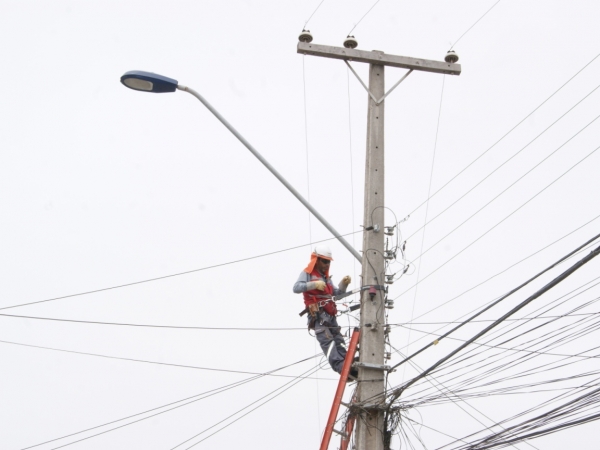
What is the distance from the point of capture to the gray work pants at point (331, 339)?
32.3ft

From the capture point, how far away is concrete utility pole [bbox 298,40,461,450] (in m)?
8.95

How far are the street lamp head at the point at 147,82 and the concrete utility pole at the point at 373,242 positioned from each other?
1.53 m

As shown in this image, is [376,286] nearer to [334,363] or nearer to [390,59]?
[334,363]

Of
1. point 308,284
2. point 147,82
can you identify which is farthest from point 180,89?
point 308,284

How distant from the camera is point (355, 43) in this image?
32.4 ft

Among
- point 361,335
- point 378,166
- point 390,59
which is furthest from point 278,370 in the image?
point 390,59

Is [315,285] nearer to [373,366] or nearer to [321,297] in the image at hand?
[321,297]

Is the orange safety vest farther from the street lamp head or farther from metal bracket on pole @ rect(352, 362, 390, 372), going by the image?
the street lamp head

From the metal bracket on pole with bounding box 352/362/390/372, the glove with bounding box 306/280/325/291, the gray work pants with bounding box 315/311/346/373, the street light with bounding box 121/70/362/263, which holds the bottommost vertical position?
the metal bracket on pole with bounding box 352/362/390/372

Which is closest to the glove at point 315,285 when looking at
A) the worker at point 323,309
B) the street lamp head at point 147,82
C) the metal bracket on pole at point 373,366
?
the worker at point 323,309

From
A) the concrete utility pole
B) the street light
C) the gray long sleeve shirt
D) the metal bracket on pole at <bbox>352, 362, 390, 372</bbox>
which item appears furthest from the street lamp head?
the metal bracket on pole at <bbox>352, 362, 390, 372</bbox>

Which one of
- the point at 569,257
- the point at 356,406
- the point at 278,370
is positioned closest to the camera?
the point at 569,257

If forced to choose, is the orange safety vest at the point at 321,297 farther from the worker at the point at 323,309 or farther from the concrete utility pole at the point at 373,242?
the concrete utility pole at the point at 373,242

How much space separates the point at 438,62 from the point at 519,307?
4138mm
